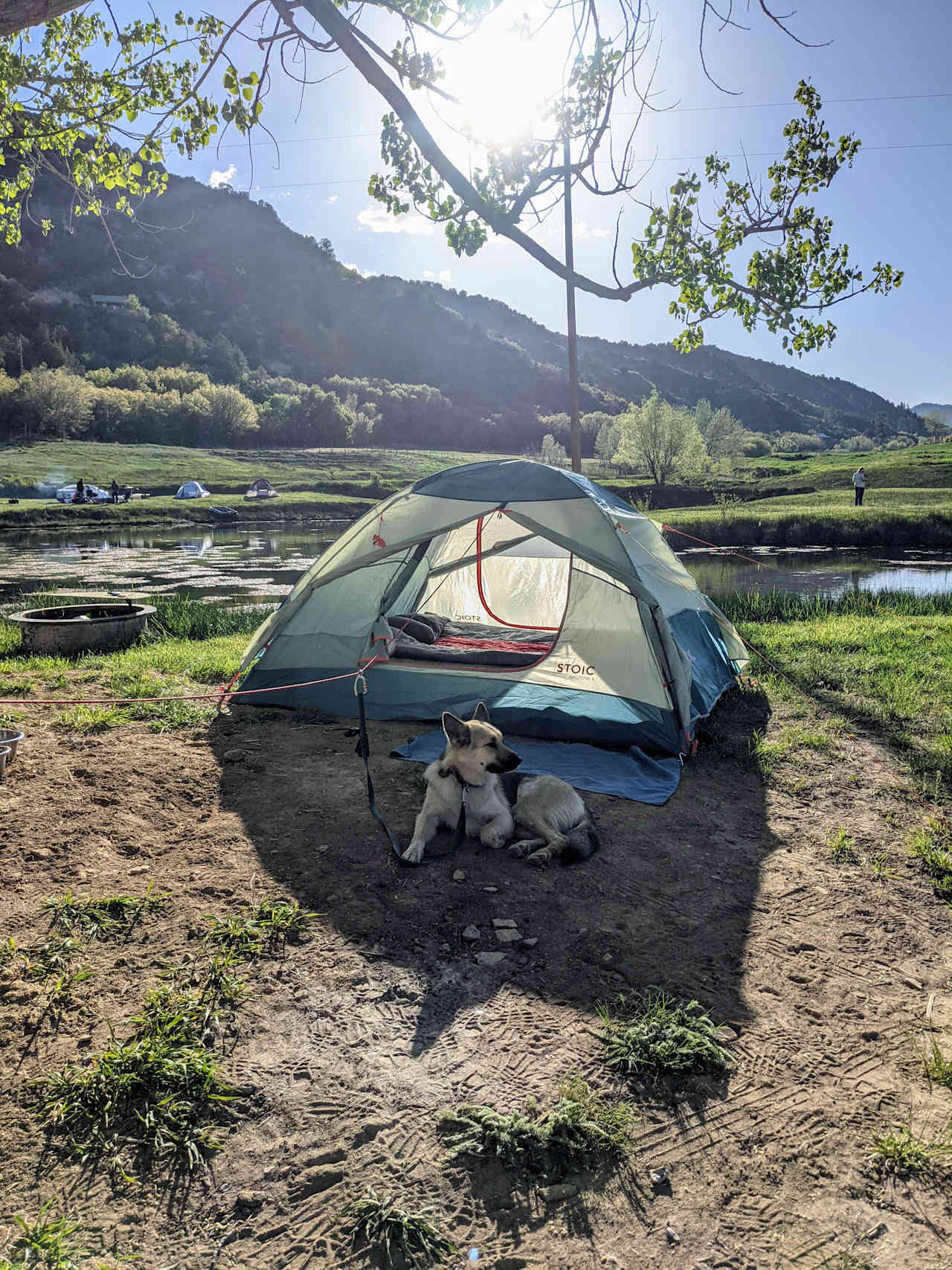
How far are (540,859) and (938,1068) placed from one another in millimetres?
1890

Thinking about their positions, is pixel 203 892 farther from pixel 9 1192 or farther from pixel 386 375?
pixel 386 375

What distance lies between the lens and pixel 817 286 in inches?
200

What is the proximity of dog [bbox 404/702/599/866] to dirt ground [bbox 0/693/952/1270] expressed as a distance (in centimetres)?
15

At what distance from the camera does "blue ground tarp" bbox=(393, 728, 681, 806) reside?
4.91 m

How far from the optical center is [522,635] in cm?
757

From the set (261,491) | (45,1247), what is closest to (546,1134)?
(45,1247)

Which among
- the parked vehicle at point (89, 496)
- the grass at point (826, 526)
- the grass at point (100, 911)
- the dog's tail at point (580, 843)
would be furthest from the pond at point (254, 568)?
the parked vehicle at point (89, 496)

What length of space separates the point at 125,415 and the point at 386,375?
8156cm

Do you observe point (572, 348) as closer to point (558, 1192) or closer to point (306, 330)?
point (558, 1192)

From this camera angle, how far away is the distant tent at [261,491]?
50.0 m

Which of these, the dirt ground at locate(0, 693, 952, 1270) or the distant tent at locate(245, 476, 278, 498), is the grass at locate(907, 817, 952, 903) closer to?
the dirt ground at locate(0, 693, 952, 1270)

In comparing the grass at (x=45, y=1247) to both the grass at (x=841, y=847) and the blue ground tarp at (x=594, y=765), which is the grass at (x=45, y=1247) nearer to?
the blue ground tarp at (x=594, y=765)

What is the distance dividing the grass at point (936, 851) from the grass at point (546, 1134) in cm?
230

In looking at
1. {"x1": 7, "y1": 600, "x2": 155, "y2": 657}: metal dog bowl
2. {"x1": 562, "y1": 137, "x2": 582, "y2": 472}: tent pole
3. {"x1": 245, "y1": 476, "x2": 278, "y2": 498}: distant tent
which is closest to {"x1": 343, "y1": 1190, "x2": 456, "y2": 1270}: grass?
{"x1": 7, "y1": 600, "x2": 155, "y2": 657}: metal dog bowl
